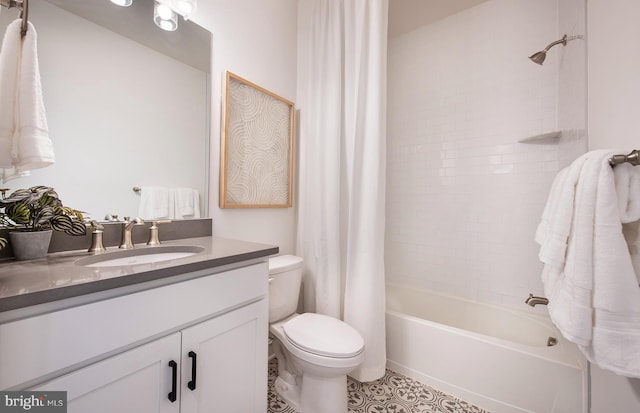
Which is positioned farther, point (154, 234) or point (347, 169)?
point (347, 169)

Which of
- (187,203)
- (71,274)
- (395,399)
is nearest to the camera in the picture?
(71,274)

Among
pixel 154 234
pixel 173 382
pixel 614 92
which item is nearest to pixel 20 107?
pixel 154 234

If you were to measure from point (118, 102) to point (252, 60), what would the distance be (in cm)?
87

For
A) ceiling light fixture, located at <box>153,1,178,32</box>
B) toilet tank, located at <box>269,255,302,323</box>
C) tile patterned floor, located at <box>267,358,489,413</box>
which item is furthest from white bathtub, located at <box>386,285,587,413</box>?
ceiling light fixture, located at <box>153,1,178,32</box>

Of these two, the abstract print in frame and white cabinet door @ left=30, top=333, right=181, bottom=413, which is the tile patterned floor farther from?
the abstract print in frame

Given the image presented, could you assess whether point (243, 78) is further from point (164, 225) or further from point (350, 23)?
point (164, 225)

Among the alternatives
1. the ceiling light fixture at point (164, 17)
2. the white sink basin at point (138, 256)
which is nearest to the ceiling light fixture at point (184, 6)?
the ceiling light fixture at point (164, 17)

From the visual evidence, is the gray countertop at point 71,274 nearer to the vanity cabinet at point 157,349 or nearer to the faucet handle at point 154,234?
the vanity cabinet at point 157,349

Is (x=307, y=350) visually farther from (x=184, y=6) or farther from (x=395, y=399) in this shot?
(x=184, y=6)

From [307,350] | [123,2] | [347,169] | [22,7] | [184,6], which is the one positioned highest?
[184,6]

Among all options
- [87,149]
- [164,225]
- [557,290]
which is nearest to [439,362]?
[557,290]

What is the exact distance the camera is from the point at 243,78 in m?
1.56

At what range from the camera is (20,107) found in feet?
2.47

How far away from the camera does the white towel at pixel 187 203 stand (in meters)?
1.28
